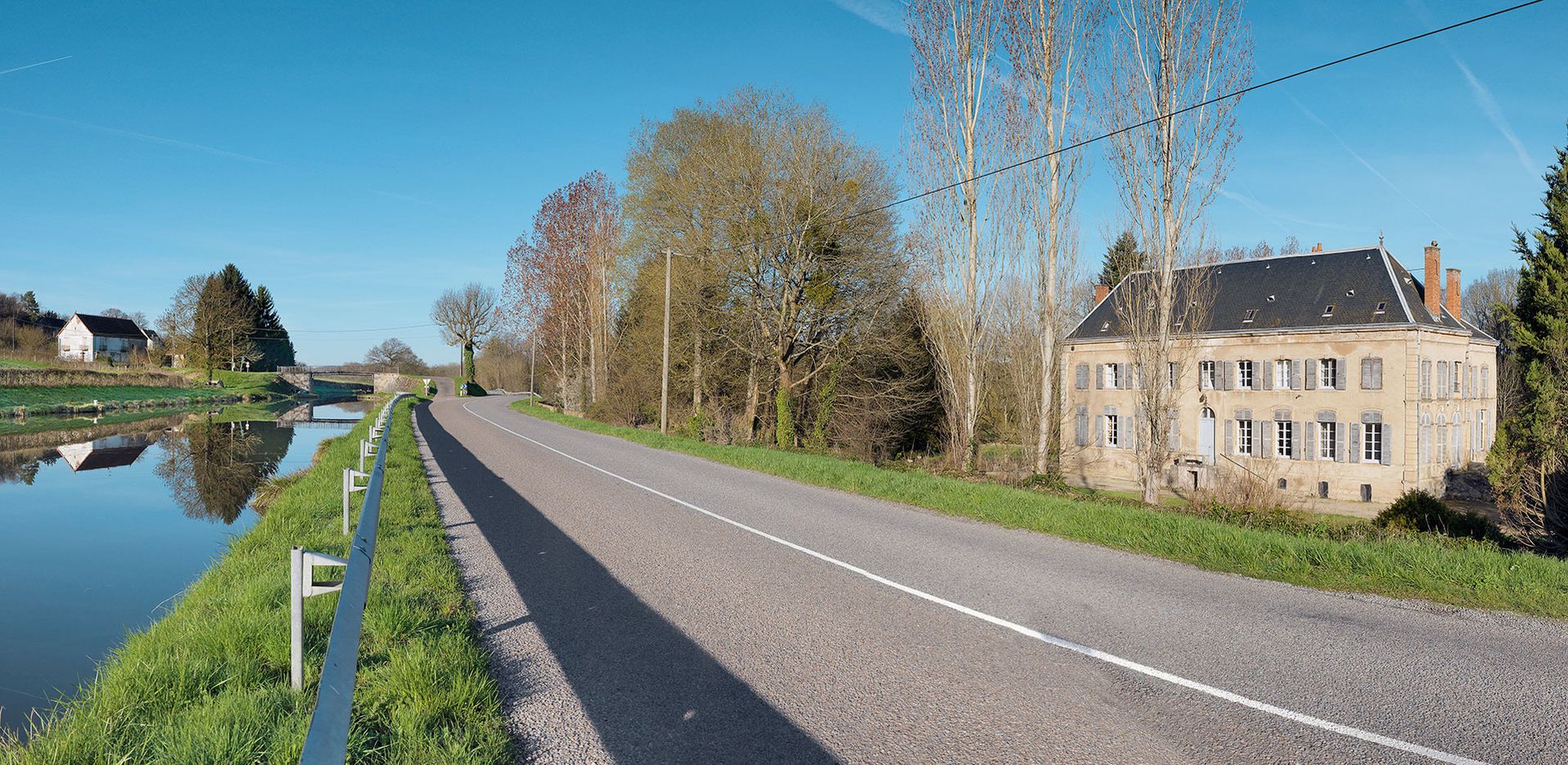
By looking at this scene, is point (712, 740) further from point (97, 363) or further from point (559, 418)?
point (97, 363)

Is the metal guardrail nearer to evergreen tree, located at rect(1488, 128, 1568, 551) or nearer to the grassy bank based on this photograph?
the grassy bank

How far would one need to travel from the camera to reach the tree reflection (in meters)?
15.0

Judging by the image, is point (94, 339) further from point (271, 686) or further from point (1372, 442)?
point (1372, 442)

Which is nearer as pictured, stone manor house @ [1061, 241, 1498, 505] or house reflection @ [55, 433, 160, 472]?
house reflection @ [55, 433, 160, 472]

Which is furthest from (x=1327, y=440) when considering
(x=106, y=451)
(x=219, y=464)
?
(x=106, y=451)

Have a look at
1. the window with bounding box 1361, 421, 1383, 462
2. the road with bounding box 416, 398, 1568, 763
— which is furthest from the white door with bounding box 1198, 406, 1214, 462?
the road with bounding box 416, 398, 1568, 763

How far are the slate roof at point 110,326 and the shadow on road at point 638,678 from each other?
11135cm

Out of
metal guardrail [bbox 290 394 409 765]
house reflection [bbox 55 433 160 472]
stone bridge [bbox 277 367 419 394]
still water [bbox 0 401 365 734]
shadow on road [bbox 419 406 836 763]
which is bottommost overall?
still water [bbox 0 401 365 734]

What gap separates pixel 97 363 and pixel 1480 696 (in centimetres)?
7886

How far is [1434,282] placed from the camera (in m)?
33.9

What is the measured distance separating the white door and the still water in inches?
1438

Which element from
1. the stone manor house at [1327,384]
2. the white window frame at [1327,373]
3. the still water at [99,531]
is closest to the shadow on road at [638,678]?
the still water at [99,531]

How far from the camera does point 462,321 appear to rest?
228 ft

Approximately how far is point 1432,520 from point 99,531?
23.6 meters
